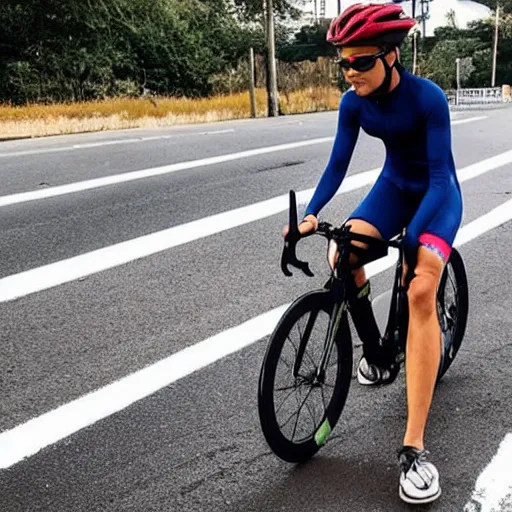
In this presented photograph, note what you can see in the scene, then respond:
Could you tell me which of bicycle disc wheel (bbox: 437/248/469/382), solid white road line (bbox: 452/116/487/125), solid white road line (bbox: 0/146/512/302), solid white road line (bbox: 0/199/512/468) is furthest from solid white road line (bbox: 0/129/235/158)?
bicycle disc wheel (bbox: 437/248/469/382)

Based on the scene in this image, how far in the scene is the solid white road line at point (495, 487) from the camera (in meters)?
2.93

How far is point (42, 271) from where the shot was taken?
6125 mm

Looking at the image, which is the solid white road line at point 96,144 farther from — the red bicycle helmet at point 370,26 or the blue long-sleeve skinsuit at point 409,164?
the red bicycle helmet at point 370,26

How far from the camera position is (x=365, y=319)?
345 centimetres

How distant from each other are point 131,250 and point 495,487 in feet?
14.2

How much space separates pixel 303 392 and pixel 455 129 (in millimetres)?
13999

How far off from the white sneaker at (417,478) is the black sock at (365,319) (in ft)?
2.08

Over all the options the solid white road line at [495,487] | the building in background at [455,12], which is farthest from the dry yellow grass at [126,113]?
the building in background at [455,12]

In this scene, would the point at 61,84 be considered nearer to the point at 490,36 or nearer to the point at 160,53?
the point at 160,53

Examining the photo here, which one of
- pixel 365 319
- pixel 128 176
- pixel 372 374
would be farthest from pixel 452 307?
pixel 128 176

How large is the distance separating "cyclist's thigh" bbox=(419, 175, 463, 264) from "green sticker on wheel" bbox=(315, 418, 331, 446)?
92cm

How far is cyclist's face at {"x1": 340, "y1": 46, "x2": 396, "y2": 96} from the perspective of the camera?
9.94 ft

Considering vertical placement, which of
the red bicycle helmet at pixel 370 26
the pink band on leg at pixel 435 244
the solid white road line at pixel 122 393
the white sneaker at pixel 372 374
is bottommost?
the solid white road line at pixel 122 393

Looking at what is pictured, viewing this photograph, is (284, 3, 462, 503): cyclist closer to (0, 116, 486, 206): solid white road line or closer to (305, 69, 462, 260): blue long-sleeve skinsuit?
(305, 69, 462, 260): blue long-sleeve skinsuit
